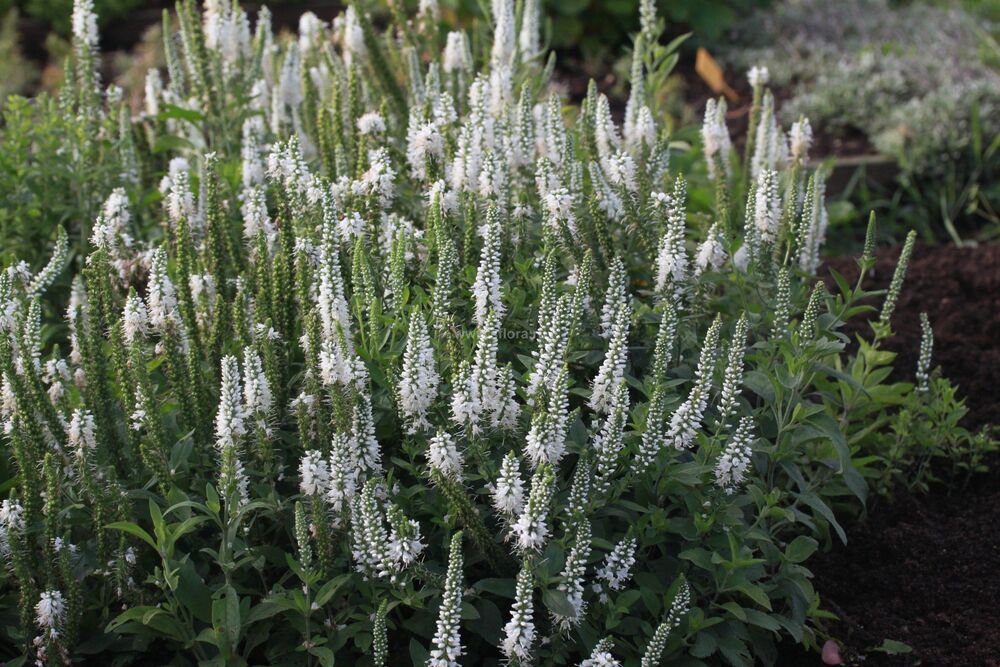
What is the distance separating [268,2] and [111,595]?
7.87m

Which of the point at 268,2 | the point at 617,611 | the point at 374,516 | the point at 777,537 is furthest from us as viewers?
the point at 268,2

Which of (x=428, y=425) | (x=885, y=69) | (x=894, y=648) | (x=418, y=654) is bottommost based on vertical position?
(x=894, y=648)

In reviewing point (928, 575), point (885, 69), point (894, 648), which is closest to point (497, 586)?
point (894, 648)

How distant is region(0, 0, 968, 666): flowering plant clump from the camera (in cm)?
264

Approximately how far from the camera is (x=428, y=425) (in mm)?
2785

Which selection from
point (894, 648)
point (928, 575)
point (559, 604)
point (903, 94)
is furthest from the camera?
point (903, 94)

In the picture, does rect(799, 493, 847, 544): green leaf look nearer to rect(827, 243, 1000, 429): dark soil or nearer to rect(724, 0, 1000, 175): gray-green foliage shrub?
rect(827, 243, 1000, 429): dark soil

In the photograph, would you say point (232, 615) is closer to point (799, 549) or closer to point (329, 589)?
point (329, 589)

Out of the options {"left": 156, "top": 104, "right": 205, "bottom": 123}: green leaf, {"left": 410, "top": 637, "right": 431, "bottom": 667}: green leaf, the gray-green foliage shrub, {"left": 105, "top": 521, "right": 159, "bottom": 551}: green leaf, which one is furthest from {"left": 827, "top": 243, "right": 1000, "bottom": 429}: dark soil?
{"left": 105, "top": 521, "right": 159, "bottom": 551}: green leaf

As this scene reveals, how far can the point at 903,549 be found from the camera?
3.55 meters

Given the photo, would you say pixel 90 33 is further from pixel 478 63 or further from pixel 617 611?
pixel 617 611

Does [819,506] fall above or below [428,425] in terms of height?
below

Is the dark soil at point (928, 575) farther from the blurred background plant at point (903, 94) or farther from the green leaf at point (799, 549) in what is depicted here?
the blurred background plant at point (903, 94)

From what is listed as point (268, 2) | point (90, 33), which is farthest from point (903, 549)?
point (268, 2)
